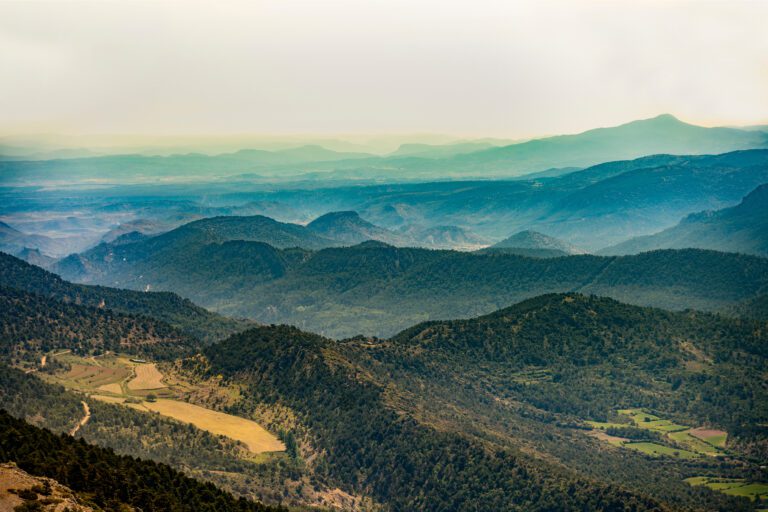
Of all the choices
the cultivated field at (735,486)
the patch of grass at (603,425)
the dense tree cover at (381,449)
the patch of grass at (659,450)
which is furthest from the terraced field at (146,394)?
the cultivated field at (735,486)

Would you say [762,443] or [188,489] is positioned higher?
[188,489]

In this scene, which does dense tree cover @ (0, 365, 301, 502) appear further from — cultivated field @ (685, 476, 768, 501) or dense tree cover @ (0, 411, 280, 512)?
cultivated field @ (685, 476, 768, 501)

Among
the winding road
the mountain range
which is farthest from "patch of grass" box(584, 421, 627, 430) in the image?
the winding road

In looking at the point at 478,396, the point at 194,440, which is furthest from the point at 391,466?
the point at 478,396

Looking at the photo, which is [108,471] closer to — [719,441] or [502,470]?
[502,470]

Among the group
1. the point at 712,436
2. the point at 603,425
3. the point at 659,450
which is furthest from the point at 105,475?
the point at 712,436

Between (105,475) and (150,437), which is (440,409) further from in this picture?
(105,475)
